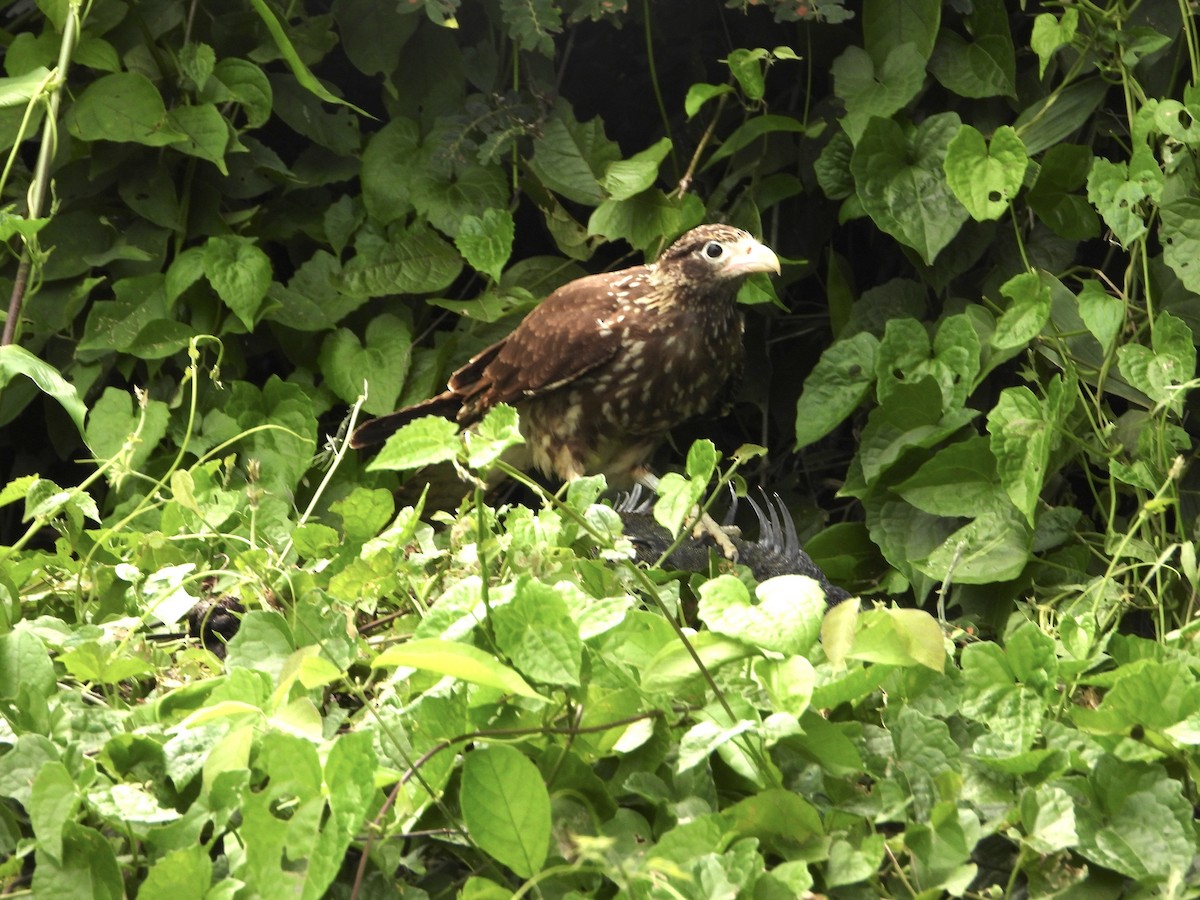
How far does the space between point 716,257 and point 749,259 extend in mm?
70

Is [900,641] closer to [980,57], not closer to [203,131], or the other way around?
[980,57]

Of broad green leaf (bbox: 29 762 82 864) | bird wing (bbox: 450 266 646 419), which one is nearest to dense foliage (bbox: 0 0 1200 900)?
broad green leaf (bbox: 29 762 82 864)

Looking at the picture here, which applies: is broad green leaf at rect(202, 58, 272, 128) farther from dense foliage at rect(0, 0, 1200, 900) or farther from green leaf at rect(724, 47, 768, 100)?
green leaf at rect(724, 47, 768, 100)

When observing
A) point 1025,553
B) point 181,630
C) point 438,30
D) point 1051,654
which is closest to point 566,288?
point 438,30

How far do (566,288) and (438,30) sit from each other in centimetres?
56

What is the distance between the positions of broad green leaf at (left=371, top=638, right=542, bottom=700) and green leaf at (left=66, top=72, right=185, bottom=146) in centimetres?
169

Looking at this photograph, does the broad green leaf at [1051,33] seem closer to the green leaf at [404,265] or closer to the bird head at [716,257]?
the bird head at [716,257]

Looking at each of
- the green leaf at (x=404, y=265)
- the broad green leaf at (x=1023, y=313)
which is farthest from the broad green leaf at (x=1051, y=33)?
the green leaf at (x=404, y=265)

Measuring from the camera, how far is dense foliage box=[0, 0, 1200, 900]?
0.78 meters

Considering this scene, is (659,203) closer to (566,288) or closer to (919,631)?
(566,288)

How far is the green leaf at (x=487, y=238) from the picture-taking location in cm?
213

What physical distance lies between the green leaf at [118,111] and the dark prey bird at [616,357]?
63 centimetres

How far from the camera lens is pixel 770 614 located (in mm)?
830

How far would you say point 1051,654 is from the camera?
90cm
